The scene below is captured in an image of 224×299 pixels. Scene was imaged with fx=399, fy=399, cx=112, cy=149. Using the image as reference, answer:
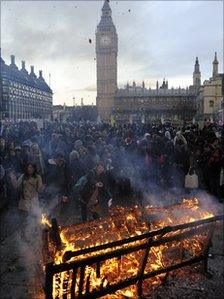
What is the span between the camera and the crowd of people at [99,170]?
333 inches

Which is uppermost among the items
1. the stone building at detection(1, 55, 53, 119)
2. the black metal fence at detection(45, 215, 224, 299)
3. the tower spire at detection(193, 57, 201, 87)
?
the tower spire at detection(193, 57, 201, 87)

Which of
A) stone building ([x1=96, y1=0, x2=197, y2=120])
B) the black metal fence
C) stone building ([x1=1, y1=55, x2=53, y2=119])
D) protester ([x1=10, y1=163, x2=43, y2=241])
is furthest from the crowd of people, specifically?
stone building ([x1=96, y1=0, x2=197, y2=120])

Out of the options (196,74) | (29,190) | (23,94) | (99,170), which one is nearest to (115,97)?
(23,94)

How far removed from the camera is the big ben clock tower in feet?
405

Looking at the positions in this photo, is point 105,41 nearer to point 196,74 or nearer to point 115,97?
point 115,97

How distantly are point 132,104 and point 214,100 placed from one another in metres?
31.5

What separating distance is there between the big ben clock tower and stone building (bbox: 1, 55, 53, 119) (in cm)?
1627

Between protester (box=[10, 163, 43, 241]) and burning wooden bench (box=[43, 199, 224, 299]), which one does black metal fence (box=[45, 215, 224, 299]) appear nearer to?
burning wooden bench (box=[43, 199, 224, 299])

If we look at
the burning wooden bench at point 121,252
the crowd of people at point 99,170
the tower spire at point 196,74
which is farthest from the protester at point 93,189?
the tower spire at point 196,74

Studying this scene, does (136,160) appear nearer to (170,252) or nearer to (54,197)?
(54,197)

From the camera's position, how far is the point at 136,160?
532 inches

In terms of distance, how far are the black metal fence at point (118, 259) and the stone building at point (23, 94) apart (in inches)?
2615

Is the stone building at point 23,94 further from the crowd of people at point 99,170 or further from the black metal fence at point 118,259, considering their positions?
the black metal fence at point 118,259

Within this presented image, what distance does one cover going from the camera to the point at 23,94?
314 ft
